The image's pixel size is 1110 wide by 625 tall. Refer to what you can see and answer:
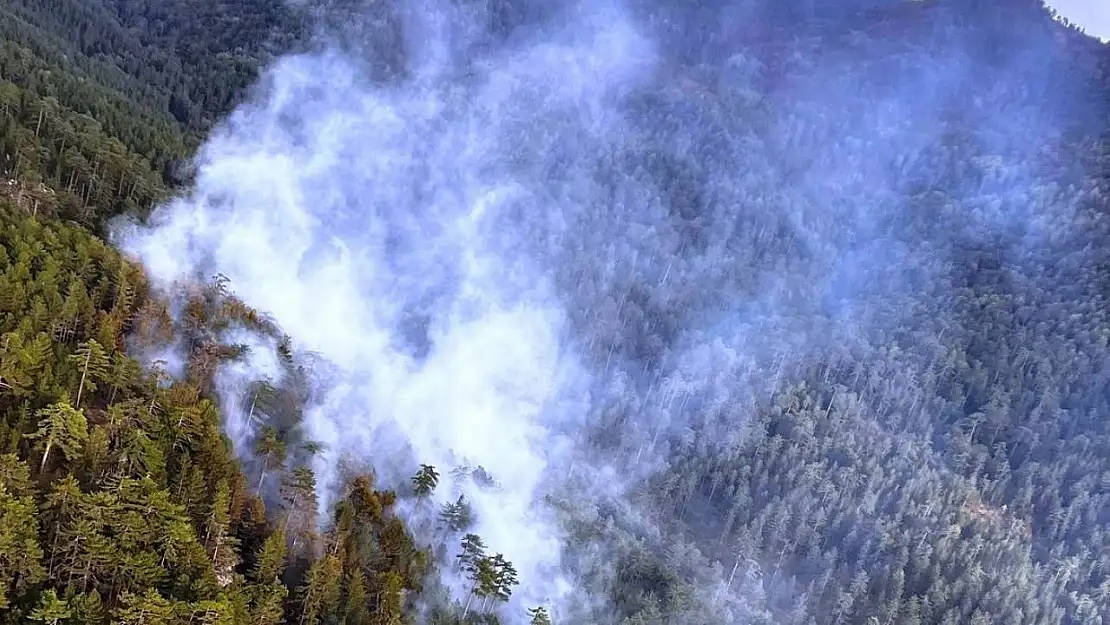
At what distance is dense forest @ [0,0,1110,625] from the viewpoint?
51.9m

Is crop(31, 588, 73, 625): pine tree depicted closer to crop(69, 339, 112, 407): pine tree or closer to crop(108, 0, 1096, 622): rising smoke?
crop(69, 339, 112, 407): pine tree

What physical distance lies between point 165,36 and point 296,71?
1320 inches

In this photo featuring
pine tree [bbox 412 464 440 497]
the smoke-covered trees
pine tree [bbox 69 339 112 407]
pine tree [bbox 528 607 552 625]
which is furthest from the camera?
pine tree [bbox 412 464 440 497]

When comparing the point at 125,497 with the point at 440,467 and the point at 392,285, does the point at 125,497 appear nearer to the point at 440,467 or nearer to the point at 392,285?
the point at 440,467

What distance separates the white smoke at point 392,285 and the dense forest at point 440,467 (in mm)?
5038

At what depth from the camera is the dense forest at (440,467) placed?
51875mm

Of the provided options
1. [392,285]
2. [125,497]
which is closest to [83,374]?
[125,497]

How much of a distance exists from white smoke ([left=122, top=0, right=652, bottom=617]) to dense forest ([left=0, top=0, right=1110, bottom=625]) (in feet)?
16.5

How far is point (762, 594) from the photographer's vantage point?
12438 cm

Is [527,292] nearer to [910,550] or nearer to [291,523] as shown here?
[910,550]

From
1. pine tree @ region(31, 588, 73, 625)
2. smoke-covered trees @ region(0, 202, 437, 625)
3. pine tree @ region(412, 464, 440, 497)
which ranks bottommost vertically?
pine tree @ region(31, 588, 73, 625)

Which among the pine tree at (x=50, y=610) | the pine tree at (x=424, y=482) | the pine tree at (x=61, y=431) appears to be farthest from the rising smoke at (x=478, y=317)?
the pine tree at (x=50, y=610)

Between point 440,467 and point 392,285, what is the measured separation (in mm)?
52365

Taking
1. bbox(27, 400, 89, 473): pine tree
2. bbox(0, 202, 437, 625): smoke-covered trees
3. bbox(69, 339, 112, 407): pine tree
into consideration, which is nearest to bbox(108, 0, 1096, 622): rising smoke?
bbox(0, 202, 437, 625): smoke-covered trees
